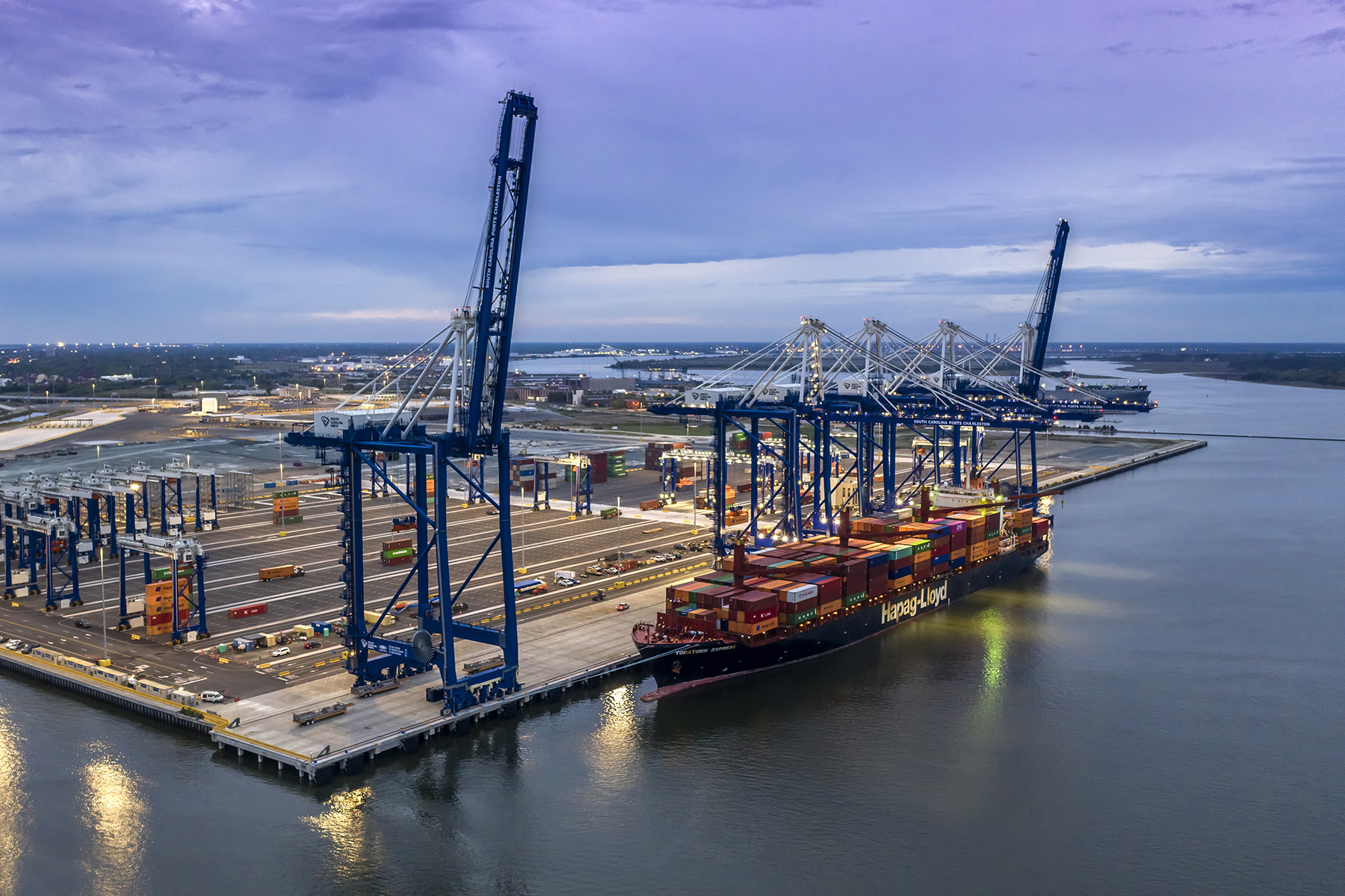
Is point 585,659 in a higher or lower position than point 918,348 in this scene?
lower

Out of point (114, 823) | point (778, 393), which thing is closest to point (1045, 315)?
point (778, 393)

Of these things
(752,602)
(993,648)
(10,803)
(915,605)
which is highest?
(752,602)

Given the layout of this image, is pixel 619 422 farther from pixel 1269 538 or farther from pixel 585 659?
pixel 585 659

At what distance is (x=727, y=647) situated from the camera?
45250 millimetres

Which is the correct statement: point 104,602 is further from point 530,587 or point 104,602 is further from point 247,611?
point 530,587

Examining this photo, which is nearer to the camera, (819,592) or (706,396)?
(819,592)

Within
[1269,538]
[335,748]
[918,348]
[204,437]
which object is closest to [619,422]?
[204,437]

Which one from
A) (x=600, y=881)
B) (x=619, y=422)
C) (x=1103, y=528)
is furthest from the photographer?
(x=619, y=422)

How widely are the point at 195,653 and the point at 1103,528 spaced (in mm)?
73707

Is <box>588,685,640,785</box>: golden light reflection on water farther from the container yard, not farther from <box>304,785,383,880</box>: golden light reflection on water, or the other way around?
<box>304,785,383,880</box>: golden light reflection on water

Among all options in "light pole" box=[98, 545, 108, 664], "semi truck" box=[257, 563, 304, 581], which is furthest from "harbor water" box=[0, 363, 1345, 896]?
"semi truck" box=[257, 563, 304, 581]

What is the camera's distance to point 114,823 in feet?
105

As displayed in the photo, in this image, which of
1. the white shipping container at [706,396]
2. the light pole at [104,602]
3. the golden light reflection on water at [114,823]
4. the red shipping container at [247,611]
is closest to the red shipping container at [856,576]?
the white shipping container at [706,396]

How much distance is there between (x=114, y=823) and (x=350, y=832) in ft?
25.5
